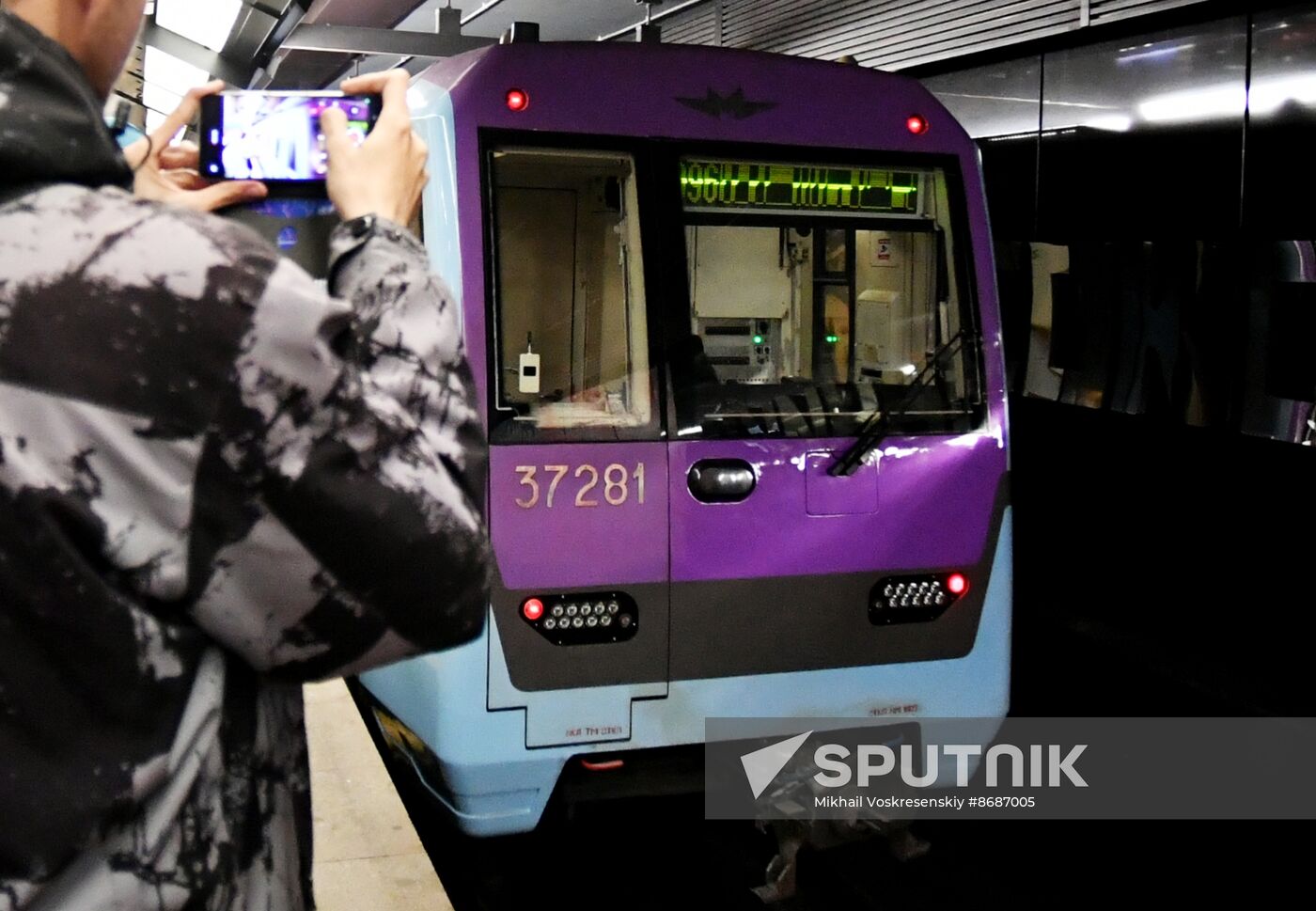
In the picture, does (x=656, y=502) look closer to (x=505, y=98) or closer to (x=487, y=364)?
(x=487, y=364)

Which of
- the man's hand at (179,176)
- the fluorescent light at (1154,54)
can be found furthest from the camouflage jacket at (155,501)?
the fluorescent light at (1154,54)

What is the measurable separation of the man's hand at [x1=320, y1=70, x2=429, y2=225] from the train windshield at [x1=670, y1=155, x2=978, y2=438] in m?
2.83

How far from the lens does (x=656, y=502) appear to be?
4215 millimetres

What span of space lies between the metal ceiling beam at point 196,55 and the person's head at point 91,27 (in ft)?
39.2

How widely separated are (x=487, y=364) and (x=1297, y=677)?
15.3 ft

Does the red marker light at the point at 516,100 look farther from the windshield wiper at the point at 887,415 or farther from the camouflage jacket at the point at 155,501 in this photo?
the camouflage jacket at the point at 155,501

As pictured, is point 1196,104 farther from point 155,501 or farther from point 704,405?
point 155,501

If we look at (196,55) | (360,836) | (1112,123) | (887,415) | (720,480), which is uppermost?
(196,55)

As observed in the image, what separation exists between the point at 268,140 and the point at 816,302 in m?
3.28

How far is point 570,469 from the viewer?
4129mm

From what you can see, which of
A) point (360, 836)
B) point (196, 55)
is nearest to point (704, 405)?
point (360, 836)

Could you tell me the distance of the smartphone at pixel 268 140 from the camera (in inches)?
63.2

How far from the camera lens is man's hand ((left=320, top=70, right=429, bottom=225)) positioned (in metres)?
1.39

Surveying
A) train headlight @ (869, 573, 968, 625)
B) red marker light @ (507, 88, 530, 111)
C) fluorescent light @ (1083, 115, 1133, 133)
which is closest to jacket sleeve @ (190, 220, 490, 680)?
red marker light @ (507, 88, 530, 111)
